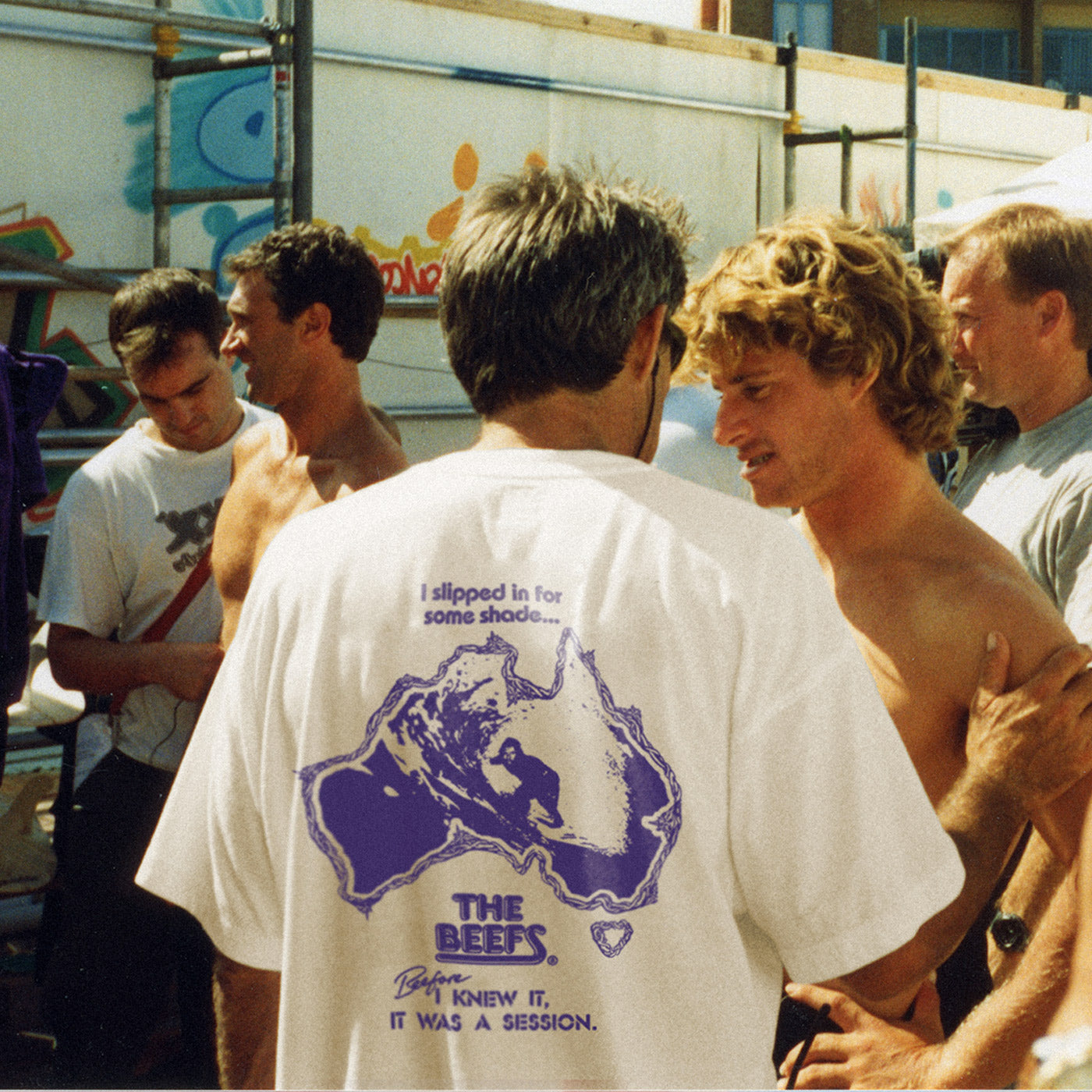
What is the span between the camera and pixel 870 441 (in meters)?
2.21

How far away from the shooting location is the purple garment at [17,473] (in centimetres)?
312

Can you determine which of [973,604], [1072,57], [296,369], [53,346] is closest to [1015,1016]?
[973,604]

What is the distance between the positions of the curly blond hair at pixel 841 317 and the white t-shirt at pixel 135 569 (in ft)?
5.18

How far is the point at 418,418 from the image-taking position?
25.5 feet

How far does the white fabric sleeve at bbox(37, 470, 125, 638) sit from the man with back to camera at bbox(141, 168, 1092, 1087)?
206 cm

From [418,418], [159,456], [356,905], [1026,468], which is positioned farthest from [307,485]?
[418,418]

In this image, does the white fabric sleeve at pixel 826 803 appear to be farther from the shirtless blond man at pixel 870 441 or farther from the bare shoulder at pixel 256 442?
the bare shoulder at pixel 256 442

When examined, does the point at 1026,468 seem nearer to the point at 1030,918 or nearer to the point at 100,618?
the point at 1030,918

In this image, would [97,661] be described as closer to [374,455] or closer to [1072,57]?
[374,455]

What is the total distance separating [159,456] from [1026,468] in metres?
2.09

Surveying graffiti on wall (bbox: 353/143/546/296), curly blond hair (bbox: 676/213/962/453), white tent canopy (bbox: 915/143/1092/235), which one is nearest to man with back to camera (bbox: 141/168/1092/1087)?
curly blond hair (bbox: 676/213/962/453)

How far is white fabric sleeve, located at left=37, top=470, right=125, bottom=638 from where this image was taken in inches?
129

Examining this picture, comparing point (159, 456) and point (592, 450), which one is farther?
point (159, 456)

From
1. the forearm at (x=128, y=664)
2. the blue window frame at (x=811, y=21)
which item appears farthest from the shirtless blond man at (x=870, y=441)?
the blue window frame at (x=811, y=21)
